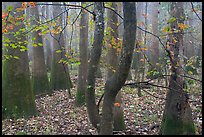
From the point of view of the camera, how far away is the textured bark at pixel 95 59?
5.39 meters

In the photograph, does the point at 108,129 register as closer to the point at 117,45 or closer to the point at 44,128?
the point at 117,45

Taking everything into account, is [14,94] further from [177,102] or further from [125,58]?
[125,58]

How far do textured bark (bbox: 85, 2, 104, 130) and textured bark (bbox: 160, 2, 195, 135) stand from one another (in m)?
1.99

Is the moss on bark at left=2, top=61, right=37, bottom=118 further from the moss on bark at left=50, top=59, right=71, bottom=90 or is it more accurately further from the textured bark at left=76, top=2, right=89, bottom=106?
the moss on bark at left=50, top=59, right=71, bottom=90

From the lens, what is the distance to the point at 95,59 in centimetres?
574

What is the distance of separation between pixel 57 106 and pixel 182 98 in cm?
615

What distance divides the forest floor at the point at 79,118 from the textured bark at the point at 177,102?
558mm

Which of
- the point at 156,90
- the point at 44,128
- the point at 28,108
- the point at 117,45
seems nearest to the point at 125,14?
the point at 117,45

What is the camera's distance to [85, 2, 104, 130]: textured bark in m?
5.39

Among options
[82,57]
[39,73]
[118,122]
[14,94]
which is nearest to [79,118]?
[118,122]

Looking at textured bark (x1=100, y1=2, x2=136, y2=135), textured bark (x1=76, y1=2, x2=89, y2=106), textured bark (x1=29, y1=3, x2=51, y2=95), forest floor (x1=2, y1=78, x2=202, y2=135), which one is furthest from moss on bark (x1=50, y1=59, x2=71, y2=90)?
textured bark (x1=100, y1=2, x2=136, y2=135)

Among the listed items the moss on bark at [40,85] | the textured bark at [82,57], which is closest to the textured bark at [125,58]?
the textured bark at [82,57]

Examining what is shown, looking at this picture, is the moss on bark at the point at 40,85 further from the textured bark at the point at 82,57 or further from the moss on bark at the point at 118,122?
the moss on bark at the point at 118,122

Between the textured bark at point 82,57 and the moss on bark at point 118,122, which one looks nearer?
the moss on bark at point 118,122
